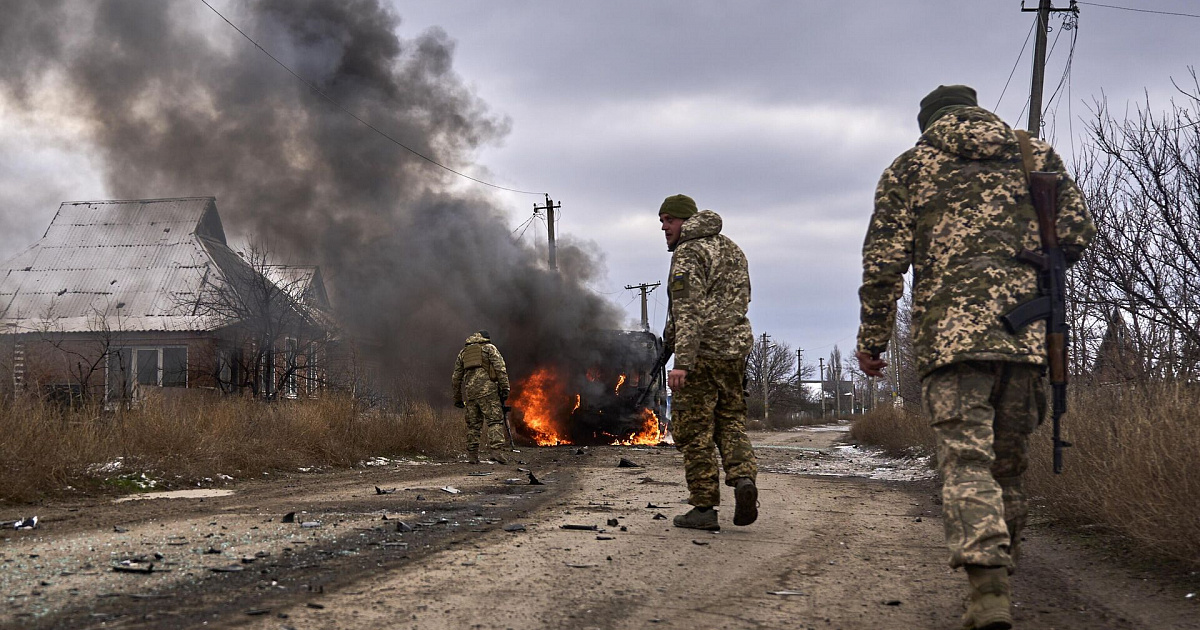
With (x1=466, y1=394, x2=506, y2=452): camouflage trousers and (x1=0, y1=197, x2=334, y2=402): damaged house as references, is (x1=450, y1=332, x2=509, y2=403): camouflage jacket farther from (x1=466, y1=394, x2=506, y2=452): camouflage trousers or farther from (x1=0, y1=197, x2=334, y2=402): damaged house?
(x1=0, y1=197, x2=334, y2=402): damaged house

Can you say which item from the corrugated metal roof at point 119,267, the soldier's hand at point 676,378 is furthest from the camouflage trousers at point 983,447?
the corrugated metal roof at point 119,267

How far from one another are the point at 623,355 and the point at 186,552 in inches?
637

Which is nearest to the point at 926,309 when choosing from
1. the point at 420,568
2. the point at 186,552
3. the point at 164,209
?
the point at 420,568

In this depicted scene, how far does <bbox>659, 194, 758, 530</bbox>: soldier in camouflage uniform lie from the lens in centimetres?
537

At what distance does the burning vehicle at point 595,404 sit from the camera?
64.6 ft

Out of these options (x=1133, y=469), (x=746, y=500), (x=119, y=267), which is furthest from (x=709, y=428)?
(x=119, y=267)

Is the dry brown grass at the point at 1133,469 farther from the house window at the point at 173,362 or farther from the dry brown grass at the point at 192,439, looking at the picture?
the house window at the point at 173,362

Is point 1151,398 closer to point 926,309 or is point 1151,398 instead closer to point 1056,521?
point 1056,521

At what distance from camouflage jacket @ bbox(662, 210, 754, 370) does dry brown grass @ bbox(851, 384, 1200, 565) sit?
7.25 ft

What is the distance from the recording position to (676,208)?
19.5 feet

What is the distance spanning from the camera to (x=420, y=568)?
12.8 ft

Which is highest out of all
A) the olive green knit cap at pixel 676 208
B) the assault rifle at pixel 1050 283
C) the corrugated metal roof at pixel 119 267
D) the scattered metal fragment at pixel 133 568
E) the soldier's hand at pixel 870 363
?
the corrugated metal roof at pixel 119 267

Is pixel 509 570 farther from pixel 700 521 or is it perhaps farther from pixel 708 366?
pixel 708 366

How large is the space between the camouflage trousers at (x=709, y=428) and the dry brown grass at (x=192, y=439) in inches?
177
